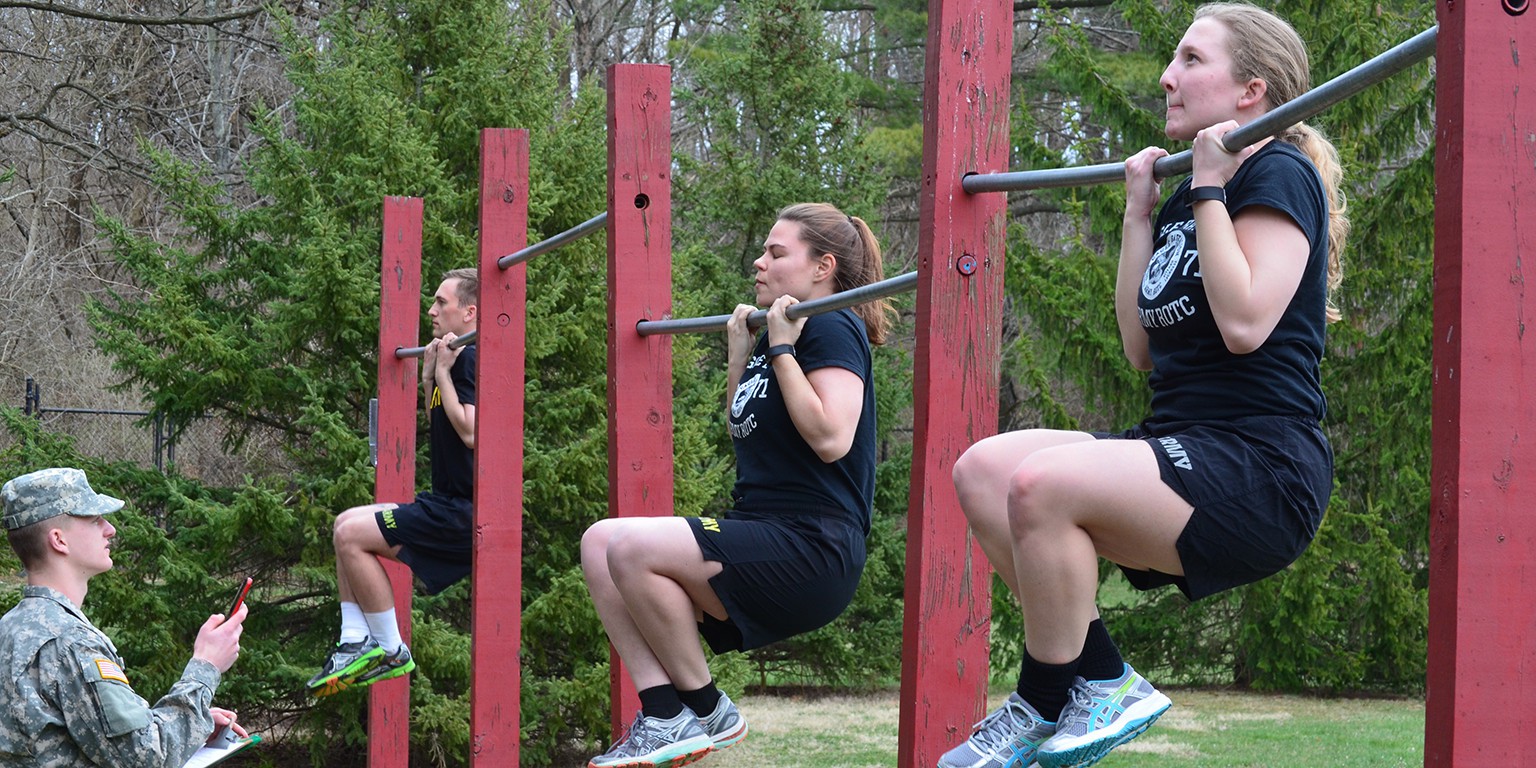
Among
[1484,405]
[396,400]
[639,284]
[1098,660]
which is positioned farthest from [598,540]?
[396,400]

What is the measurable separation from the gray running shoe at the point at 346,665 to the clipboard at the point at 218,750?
5.53 ft

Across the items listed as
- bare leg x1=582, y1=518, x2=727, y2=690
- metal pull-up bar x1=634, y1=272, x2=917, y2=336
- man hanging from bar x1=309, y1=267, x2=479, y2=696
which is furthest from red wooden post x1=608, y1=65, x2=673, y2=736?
man hanging from bar x1=309, y1=267, x2=479, y2=696

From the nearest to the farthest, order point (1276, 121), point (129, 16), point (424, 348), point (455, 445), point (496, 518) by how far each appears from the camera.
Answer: point (1276, 121)
point (496, 518)
point (455, 445)
point (424, 348)
point (129, 16)

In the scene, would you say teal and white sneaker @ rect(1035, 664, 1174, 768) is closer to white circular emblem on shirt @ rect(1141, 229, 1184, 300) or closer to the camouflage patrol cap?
white circular emblem on shirt @ rect(1141, 229, 1184, 300)

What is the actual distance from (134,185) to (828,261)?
1344 centimetres

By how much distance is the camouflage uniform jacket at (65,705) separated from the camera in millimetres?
3211

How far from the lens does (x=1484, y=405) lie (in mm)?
1493

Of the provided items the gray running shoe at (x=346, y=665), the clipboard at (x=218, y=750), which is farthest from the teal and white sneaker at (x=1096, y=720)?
the gray running shoe at (x=346, y=665)

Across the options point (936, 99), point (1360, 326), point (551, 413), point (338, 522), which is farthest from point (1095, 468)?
point (1360, 326)

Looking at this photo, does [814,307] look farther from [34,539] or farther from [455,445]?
[455,445]

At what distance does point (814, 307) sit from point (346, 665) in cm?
298

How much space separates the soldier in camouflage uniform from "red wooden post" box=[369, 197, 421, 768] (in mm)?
2841

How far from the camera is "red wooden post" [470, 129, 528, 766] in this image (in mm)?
4637

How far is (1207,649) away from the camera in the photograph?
11875 mm
